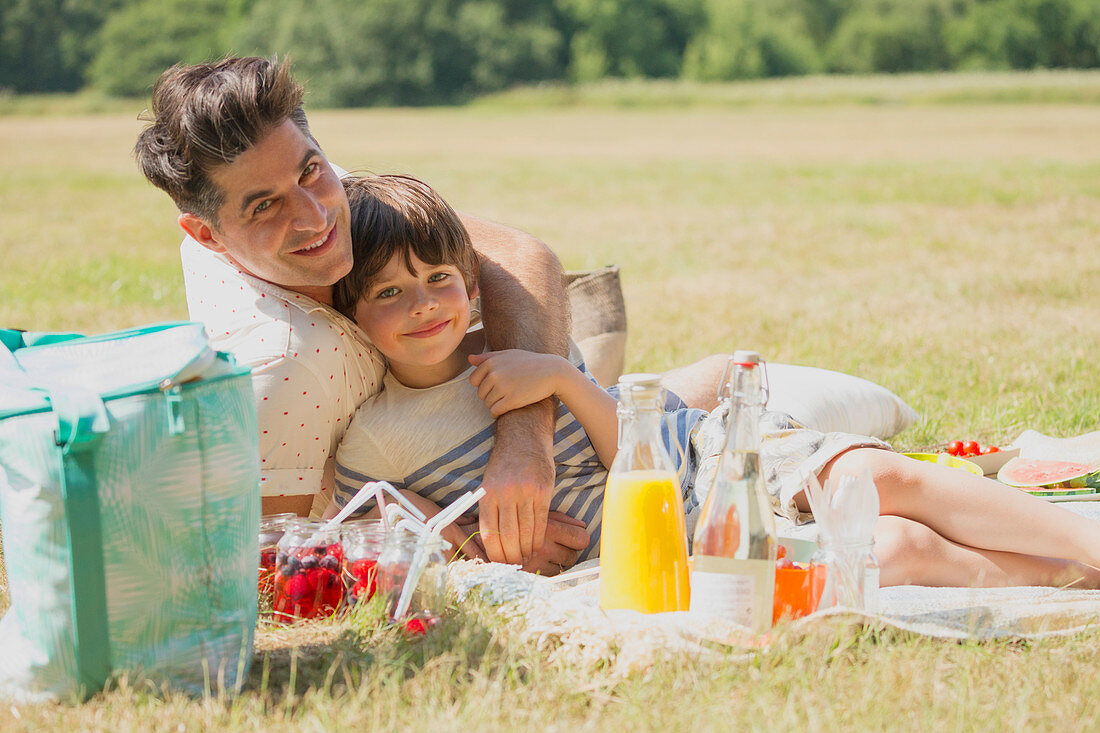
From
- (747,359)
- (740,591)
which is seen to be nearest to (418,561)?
(740,591)

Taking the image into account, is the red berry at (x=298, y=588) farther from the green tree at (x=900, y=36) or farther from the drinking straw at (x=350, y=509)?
the green tree at (x=900, y=36)

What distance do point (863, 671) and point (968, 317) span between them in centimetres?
457

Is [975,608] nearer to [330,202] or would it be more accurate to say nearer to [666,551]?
[666,551]

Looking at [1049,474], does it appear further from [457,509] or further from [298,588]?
[298,588]

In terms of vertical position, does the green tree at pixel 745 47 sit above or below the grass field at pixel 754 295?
above

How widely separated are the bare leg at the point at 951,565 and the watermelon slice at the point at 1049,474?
0.77 metres

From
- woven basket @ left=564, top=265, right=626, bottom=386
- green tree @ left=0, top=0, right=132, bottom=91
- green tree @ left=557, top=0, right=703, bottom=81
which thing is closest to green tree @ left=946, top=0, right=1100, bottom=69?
green tree @ left=557, top=0, right=703, bottom=81

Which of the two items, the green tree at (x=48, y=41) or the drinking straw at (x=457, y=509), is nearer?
the drinking straw at (x=457, y=509)

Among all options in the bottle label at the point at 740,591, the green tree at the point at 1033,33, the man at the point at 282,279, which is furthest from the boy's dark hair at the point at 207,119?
the green tree at the point at 1033,33

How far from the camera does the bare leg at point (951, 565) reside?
250 centimetres

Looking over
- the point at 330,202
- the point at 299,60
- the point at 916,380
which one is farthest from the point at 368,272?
the point at 299,60

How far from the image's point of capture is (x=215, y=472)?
1.99 m

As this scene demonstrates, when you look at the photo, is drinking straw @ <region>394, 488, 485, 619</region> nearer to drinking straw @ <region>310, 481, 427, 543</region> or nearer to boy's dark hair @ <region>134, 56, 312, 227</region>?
drinking straw @ <region>310, 481, 427, 543</region>

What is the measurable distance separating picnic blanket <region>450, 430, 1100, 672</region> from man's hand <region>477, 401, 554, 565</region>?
0.35 feet
